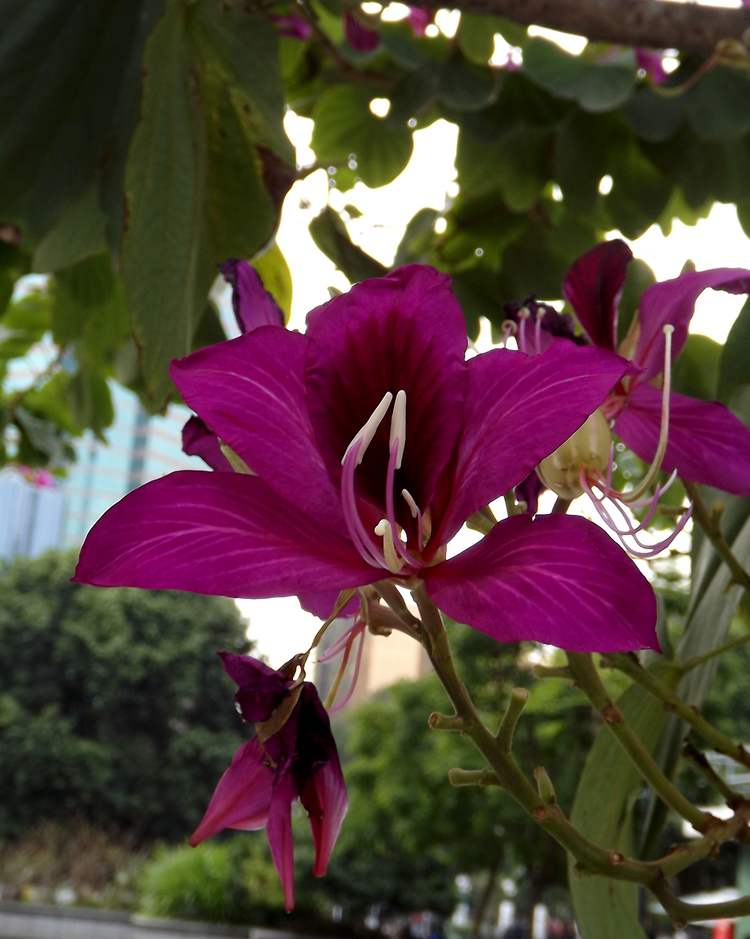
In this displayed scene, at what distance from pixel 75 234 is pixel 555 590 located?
1.46 ft

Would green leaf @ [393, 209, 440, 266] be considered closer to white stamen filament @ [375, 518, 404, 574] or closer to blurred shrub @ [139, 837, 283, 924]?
white stamen filament @ [375, 518, 404, 574]

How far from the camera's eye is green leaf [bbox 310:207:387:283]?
435 millimetres

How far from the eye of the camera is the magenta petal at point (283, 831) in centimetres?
22

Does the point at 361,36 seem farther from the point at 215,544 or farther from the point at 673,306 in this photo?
the point at 215,544

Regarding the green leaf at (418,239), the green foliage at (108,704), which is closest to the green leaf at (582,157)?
the green leaf at (418,239)

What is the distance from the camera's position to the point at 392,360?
0.22 metres

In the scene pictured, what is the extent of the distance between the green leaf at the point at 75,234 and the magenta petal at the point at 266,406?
1.14 ft

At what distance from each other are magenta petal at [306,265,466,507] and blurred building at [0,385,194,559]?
802 inches

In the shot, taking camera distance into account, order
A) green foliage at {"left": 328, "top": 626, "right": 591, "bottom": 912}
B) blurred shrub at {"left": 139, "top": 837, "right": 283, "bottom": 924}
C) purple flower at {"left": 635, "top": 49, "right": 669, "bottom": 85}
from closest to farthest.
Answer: purple flower at {"left": 635, "top": 49, "right": 669, "bottom": 85}, green foliage at {"left": 328, "top": 626, "right": 591, "bottom": 912}, blurred shrub at {"left": 139, "top": 837, "right": 283, "bottom": 924}

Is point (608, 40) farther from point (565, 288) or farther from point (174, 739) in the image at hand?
point (174, 739)

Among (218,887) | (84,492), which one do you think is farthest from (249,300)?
(84,492)

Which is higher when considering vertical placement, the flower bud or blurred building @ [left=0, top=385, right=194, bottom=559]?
blurred building @ [left=0, top=385, right=194, bottom=559]

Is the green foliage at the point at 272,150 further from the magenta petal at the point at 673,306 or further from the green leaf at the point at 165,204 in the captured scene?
the magenta petal at the point at 673,306

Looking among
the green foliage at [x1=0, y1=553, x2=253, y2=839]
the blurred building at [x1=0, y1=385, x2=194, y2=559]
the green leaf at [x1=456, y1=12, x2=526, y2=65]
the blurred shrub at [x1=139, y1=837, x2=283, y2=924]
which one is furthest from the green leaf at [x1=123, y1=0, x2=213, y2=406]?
the blurred building at [x1=0, y1=385, x2=194, y2=559]
